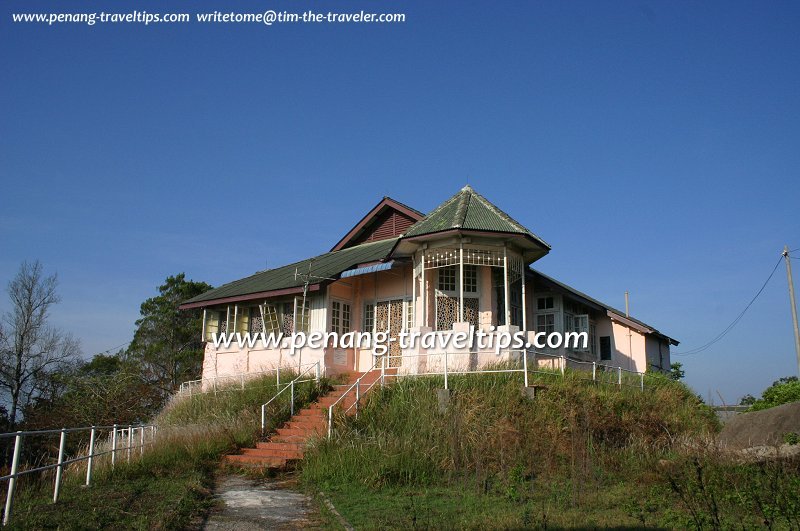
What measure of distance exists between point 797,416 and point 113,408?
792 inches

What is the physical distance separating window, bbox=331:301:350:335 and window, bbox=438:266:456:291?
3.48 m

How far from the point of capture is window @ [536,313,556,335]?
850 inches

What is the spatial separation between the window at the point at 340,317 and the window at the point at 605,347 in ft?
32.3

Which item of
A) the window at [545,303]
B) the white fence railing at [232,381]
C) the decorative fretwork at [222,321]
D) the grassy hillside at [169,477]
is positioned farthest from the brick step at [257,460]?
the window at [545,303]

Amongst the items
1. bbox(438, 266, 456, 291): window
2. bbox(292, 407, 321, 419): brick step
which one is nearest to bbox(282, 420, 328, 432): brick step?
bbox(292, 407, 321, 419): brick step

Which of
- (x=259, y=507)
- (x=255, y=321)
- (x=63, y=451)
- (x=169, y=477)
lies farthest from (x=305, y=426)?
(x=255, y=321)

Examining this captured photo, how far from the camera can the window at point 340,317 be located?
757 inches

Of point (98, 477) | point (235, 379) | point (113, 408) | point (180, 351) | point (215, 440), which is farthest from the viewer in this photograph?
point (180, 351)

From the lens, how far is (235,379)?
19141 mm

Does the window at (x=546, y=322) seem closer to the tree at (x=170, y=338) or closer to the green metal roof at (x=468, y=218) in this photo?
the green metal roof at (x=468, y=218)

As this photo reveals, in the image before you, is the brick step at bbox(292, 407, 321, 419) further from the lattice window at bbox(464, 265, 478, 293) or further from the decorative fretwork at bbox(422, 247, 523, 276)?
the lattice window at bbox(464, 265, 478, 293)

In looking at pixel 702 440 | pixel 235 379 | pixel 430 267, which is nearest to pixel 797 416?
pixel 702 440

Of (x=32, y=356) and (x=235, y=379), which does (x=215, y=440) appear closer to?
(x=235, y=379)

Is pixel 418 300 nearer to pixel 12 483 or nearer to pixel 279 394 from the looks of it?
pixel 279 394
